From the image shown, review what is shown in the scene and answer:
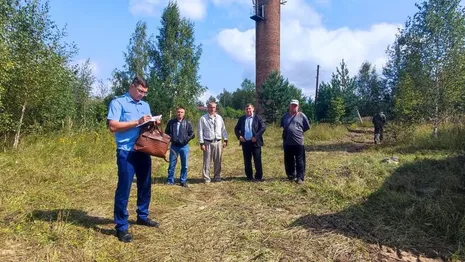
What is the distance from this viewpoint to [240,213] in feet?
15.5

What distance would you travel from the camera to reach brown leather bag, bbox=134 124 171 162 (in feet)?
12.0

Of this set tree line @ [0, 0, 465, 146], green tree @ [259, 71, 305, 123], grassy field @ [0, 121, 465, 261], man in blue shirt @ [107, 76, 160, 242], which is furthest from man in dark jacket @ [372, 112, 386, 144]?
man in blue shirt @ [107, 76, 160, 242]

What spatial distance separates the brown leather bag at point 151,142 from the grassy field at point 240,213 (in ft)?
3.31

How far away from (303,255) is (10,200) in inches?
155

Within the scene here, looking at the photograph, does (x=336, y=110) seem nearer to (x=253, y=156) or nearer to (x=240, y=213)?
(x=253, y=156)

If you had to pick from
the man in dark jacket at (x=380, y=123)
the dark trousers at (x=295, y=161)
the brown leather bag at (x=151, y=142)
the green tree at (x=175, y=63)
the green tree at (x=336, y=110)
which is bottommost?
the dark trousers at (x=295, y=161)

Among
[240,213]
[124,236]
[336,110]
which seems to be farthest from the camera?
[336,110]

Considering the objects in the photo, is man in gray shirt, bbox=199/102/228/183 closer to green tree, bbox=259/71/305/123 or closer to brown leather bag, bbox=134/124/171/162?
brown leather bag, bbox=134/124/171/162

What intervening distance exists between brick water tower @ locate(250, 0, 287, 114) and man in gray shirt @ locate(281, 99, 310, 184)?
22.1m

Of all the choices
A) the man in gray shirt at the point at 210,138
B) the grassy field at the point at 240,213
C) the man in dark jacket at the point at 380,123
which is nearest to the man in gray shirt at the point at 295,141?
the grassy field at the point at 240,213

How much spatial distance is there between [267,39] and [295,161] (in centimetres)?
2382

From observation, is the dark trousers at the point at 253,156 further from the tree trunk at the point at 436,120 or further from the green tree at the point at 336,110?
the green tree at the point at 336,110

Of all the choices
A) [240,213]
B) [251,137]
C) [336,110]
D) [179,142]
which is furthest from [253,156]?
[336,110]

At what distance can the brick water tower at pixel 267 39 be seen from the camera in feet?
94.5
